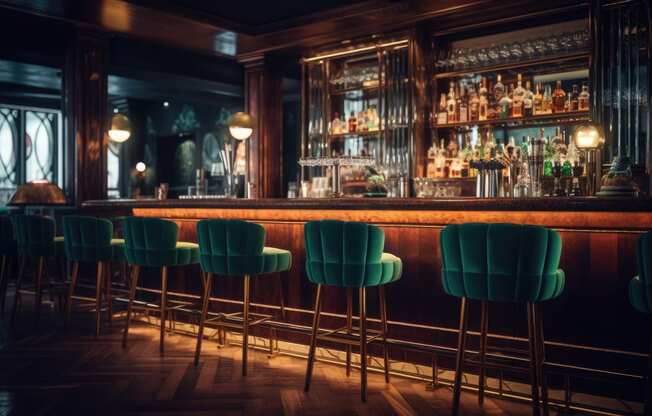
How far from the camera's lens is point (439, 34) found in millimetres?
6125

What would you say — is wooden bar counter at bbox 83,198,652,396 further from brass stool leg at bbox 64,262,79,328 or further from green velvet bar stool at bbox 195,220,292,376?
brass stool leg at bbox 64,262,79,328

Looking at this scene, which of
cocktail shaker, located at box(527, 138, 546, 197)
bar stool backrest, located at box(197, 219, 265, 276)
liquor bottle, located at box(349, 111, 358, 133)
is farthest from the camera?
liquor bottle, located at box(349, 111, 358, 133)

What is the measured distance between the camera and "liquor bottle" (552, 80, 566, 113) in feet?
17.9

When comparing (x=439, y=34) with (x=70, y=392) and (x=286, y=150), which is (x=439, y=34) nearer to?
(x=70, y=392)

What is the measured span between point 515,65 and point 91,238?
3.98m

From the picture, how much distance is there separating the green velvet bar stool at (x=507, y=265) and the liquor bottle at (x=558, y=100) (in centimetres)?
294

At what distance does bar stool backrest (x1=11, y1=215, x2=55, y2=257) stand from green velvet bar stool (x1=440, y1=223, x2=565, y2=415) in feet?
12.5

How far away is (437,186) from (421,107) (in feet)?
2.74

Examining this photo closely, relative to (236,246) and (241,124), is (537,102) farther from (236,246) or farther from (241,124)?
(236,246)

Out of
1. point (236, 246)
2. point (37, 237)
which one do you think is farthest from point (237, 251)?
point (37, 237)

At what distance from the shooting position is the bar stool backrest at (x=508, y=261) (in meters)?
2.82

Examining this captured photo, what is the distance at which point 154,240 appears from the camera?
4.43 meters

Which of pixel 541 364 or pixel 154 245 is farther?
pixel 154 245

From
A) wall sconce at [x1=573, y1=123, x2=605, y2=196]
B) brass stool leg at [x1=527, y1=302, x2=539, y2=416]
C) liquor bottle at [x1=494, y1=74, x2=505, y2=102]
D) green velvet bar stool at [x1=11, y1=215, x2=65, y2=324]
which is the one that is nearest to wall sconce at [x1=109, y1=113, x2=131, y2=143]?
green velvet bar stool at [x1=11, y1=215, x2=65, y2=324]
